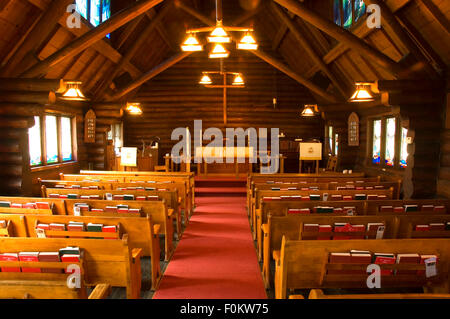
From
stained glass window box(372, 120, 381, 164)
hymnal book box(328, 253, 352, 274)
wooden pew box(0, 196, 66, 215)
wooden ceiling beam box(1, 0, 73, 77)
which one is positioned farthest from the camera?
stained glass window box(372, 120, 381, 164)

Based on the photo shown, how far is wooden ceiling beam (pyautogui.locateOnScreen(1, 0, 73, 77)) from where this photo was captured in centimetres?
625

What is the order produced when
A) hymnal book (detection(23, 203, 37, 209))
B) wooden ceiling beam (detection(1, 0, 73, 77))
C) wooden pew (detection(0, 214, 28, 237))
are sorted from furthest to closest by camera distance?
1. wooden ceiling beam (detection(1, 0, 73, 77))
2. hymnal book (detection(23, 203, 37, 209))
3. wooden pew (detection(0, 214, 28, 237))

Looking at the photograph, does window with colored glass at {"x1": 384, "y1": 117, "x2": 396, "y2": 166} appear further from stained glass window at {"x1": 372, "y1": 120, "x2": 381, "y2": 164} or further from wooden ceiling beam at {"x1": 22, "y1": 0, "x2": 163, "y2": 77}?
wooden ceiling beam at {"x1": 22, "y1": 0, "x2": 163, "y2": 77}

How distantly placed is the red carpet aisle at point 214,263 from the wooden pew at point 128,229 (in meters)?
0.37

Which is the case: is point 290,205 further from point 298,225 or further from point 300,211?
point 298,225

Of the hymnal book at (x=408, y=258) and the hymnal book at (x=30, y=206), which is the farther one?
the hymnal book at (x=30, y=206)

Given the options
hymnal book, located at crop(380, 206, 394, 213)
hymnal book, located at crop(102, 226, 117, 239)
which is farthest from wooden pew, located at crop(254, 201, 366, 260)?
hymnal book, located at crop(102, 226, 117, 239)

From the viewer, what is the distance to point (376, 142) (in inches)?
398

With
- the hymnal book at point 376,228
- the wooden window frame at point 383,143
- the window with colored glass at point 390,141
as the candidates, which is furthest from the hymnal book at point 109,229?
the window with colored glass at point 390,141

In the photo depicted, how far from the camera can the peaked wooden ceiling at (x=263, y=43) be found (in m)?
5.99

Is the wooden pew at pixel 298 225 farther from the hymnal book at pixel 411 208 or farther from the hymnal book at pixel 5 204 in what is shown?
the hymnal book at pixel 5 204

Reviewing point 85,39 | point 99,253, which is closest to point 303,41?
point 85,39

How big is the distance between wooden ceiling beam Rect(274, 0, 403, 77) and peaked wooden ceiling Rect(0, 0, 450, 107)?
0.02 metres
